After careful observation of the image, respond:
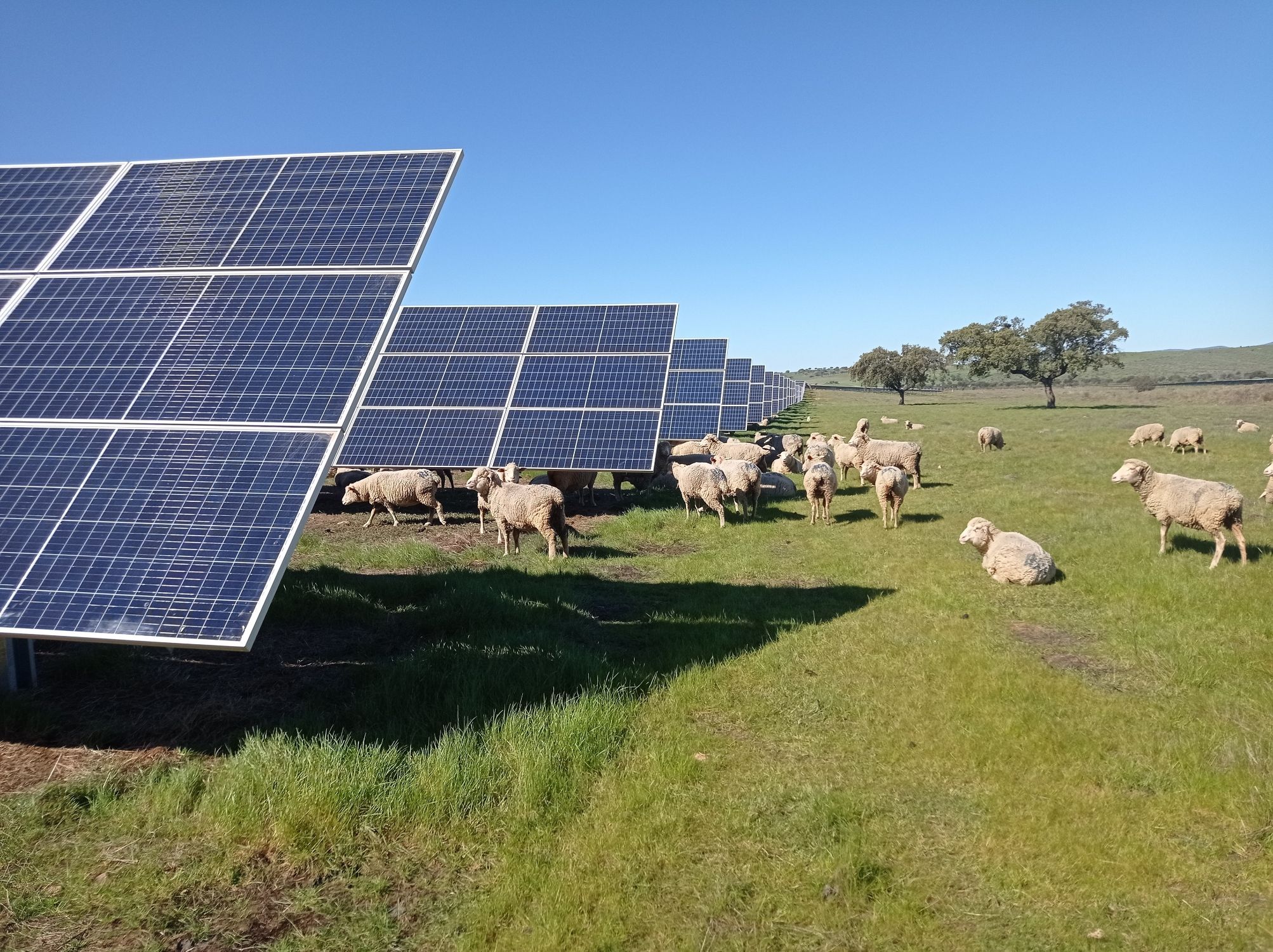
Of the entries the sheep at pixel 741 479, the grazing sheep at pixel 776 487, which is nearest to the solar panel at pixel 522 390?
the sheep at pixel 741 479

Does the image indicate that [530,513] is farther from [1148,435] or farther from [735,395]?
[735,395]

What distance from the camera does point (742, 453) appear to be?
2238 cm

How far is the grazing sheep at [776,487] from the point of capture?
67.2 feet

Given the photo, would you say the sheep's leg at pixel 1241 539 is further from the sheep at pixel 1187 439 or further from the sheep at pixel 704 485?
the sheep at pixel 1187 439

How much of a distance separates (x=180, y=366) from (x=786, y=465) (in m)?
19.9

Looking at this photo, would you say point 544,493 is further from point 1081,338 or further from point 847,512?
point 1081,338

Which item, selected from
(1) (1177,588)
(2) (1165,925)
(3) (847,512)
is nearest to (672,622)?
(2) (1165,925)

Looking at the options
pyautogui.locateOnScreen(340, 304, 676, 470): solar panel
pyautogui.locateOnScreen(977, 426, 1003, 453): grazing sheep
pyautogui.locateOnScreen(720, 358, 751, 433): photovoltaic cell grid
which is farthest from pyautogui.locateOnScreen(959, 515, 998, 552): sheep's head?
pyautogui.locateOnScreen(720, 358, 751, 433): photovoltaic cell grid

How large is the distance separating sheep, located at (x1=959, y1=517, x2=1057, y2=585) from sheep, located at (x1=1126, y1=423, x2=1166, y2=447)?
72.4 feet

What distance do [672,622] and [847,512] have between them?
9.05 meters

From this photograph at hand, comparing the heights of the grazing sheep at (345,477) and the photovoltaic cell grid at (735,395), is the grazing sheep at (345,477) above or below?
below

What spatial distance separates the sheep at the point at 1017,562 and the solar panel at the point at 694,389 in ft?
58.1

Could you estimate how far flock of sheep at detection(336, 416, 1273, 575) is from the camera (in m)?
11.2

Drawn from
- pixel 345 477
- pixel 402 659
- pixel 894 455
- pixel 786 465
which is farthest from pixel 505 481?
pixel 786 465
